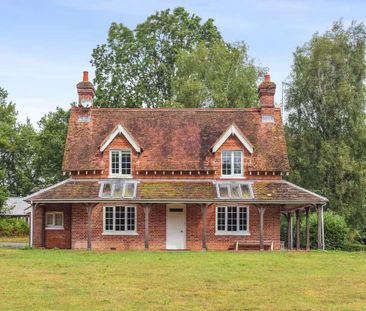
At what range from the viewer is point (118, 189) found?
37.5m

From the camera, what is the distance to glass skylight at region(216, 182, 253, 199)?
36.6m

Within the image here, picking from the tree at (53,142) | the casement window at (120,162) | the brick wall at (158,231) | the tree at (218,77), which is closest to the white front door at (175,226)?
the brick wall at (158,231)

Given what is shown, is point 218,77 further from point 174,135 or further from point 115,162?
point 115,162

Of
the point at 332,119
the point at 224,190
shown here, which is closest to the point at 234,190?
the point at 224,190

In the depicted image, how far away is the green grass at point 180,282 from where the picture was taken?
16.6m

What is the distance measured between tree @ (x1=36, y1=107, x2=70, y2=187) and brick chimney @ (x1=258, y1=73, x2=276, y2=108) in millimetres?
33129

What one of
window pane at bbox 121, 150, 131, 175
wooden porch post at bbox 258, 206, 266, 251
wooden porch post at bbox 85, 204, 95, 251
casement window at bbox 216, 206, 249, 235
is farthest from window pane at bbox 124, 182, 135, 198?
wooden porch post at bbox 258, 206, 266, 251

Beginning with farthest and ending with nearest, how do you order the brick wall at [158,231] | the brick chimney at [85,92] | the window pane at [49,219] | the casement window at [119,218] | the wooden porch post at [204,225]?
A: the brick chimney at [85,92], the window pane at [49,219], the casement window at [119,218], the brick wall at [158,231], the wooden porch post at [204,225]

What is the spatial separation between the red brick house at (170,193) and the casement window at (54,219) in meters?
0.06

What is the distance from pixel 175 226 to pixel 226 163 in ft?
15.0

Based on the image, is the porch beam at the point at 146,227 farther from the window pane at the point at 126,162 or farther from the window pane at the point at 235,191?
the window pane at the point at 235,191

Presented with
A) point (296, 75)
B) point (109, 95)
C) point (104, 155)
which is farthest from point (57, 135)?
point (104, 155)

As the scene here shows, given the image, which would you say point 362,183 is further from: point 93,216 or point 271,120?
point 93,216

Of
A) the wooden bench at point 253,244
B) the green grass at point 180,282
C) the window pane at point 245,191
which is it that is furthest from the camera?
the wooden bench at point 253,244
